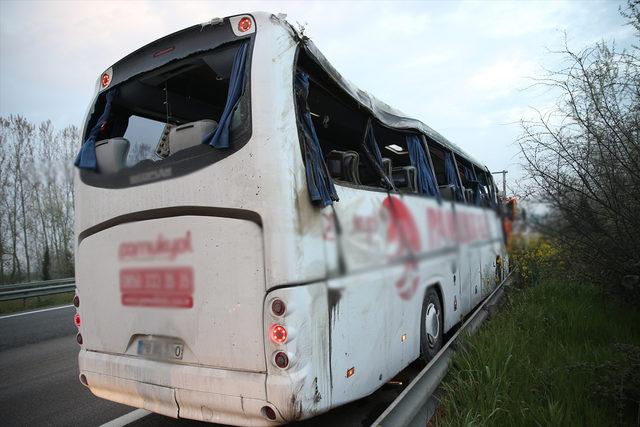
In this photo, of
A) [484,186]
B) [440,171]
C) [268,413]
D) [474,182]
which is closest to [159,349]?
[268,413]

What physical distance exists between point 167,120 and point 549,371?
3.95m

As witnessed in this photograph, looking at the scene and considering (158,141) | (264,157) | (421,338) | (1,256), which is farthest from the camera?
(1,256)

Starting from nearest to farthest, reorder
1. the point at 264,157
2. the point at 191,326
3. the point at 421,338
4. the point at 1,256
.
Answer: the point at 264,157, the point at 191,326, the point at 421,338, the point at 1,256

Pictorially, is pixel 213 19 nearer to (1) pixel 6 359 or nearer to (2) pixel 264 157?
(2) pixel 264 157

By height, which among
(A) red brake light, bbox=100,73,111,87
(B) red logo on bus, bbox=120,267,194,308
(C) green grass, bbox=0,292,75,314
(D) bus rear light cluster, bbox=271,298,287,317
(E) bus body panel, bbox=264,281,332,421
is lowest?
(C) green grass, bbox=0,292,75,314

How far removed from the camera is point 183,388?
2.63 metres

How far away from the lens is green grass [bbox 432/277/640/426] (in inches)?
110

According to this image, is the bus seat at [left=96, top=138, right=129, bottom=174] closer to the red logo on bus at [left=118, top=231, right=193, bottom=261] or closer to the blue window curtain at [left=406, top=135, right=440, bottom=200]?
the red logo on bus at [left=118, top=231, right=193, bottom=261]

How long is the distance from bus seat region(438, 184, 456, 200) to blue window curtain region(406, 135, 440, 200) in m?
0.35

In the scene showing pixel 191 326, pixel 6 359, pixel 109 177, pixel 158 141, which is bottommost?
pixel 6 359

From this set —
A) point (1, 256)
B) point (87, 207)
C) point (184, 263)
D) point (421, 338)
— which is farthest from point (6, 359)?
point (1, 256)

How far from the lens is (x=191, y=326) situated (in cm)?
267

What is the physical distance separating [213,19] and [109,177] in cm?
143

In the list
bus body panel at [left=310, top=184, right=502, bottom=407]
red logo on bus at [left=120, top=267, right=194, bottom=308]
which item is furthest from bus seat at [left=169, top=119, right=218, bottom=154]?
bus body panel at [left=310, top=184, right=502, bottom=407]
